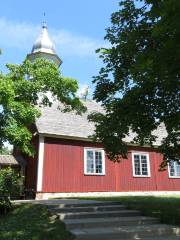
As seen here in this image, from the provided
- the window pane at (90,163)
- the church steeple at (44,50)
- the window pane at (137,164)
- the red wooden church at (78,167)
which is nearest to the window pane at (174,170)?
the red wooden church at (78,167)

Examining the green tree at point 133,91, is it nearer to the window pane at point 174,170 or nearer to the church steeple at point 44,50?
the window pane at point 174,170

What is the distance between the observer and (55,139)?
65.9 ft

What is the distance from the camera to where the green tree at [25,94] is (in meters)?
15.1

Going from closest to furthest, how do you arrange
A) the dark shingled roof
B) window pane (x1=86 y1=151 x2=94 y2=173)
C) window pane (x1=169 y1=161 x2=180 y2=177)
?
the dark shingled roof → window pane (x1=86 y1=151 x2=94 y2=173) → window pane (x1=169 y1=161 x2=180 y2=177)

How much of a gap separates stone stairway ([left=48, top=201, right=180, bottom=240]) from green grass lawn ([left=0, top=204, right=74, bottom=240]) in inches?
10.9

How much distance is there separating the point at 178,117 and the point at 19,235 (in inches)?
197

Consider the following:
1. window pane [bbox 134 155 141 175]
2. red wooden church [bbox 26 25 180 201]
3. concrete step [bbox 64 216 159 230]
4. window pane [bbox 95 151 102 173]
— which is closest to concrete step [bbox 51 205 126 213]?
concrete step [bbox 64 216 159 230]

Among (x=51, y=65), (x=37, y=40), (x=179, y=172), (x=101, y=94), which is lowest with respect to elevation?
(x=179, y=172)

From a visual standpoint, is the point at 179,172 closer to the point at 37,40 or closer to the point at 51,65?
the point at 51,65

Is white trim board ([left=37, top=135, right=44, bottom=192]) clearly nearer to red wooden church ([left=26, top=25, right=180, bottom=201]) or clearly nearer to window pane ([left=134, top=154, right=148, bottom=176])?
red wooden church ([left=26, top=25, right=180, bottom=201])

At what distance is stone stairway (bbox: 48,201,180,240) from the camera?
7875 mm

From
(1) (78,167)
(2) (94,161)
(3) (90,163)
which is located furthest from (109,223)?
(2) (94,161)

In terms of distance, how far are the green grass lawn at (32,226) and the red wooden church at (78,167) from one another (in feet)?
27.4

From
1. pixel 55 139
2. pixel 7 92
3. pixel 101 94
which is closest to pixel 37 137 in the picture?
pixel 55 139
